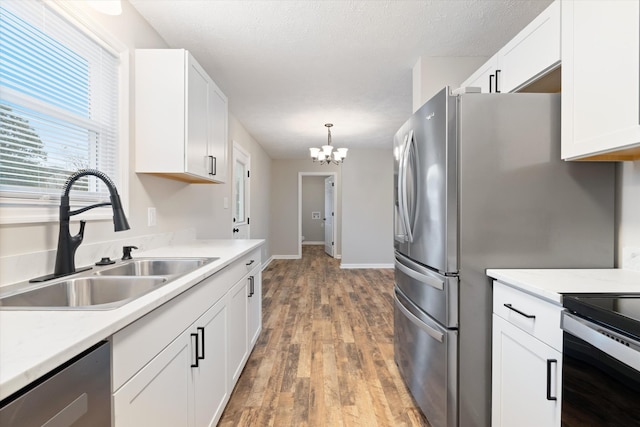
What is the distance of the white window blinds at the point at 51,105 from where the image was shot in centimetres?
119

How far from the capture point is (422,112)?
168 cm

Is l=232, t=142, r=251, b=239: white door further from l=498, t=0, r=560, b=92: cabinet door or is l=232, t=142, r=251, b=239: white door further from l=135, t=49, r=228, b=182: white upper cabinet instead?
l=498, t=0, r=560, b=92: cabinet door

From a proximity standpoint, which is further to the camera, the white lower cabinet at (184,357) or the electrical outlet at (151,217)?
the electrical outlet at (151,217)

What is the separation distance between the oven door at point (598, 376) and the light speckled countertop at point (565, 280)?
0.37 feet

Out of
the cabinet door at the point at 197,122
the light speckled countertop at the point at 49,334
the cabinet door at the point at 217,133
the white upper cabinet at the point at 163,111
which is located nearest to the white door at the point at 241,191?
Result: the cabinet door at the point at 217,133

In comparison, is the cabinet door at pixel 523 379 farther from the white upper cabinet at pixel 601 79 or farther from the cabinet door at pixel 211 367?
the cabinet door at pixel 211 367

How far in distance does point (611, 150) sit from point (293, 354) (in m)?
2.35

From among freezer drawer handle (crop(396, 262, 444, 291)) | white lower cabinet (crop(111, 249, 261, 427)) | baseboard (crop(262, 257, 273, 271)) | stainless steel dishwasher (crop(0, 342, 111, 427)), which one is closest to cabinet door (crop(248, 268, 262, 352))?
white lower cabinet (crop(111, 249, 261, 427))

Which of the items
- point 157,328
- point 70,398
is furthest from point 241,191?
point 70,398

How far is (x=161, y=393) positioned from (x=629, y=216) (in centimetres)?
204

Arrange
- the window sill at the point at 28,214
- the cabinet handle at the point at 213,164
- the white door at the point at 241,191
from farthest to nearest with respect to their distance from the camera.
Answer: the white door at the point at 241,191 → the cabinet handle at the point at 213,164 → the window sill at the point at 28,214

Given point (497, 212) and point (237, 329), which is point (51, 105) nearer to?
point (237, 329)

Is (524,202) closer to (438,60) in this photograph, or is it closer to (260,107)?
(438,60)

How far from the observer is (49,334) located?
0.70m
